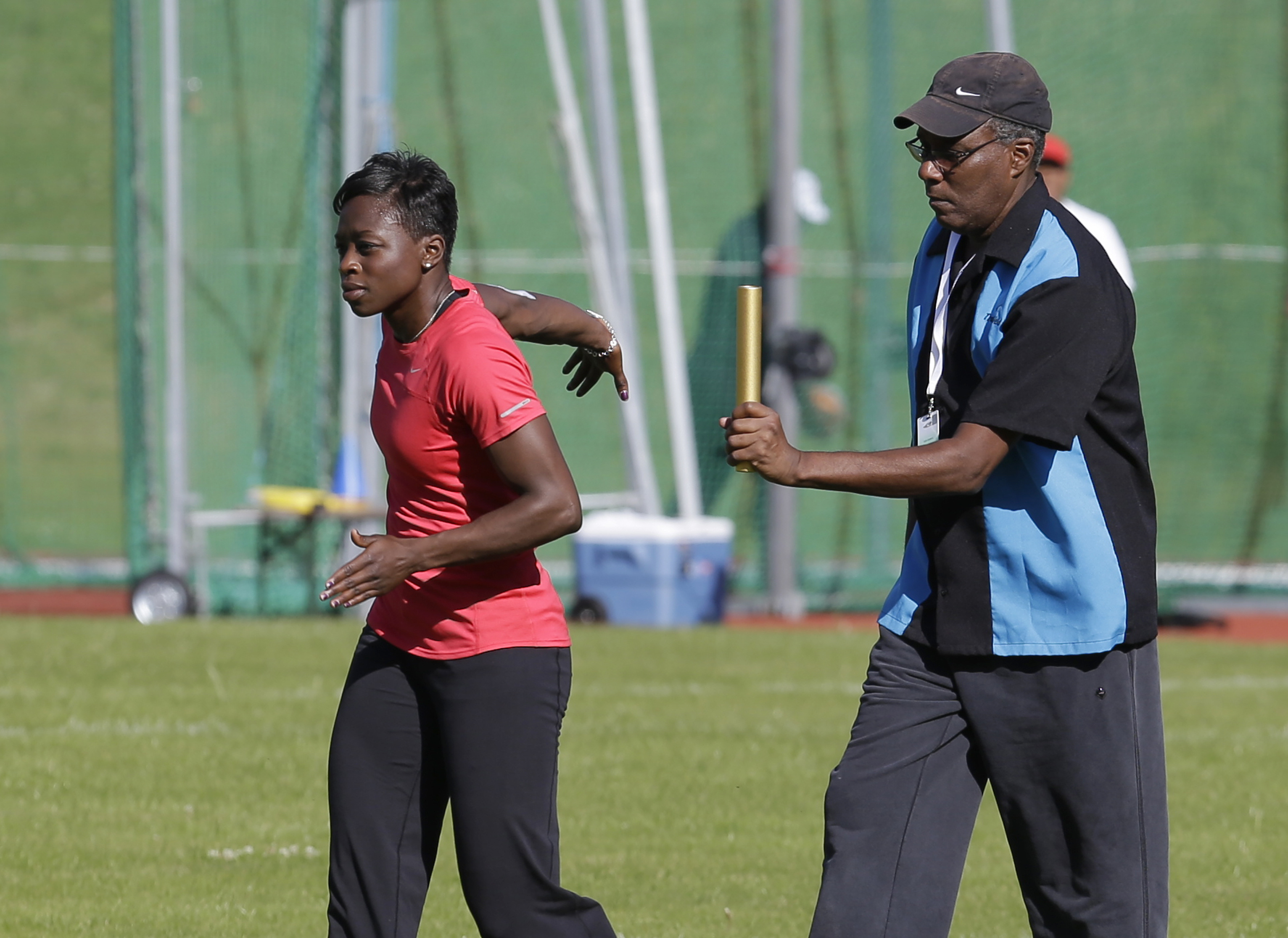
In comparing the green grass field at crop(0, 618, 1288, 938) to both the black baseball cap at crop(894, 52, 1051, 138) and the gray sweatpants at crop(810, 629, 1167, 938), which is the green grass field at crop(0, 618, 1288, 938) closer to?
the gray sweatpants at crop(810, 629, 1167, 938)

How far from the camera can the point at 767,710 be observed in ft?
30.8

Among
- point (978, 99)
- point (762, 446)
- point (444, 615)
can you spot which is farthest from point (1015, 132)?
point (444, 615)

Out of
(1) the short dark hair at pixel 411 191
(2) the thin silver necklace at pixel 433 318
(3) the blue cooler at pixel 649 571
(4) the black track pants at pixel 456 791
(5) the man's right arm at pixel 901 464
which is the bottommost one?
(3) the blue cooler at pixel 649 571

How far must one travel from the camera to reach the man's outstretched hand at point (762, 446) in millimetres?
3619

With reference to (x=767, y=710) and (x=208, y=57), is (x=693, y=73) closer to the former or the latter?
(x=208, y=57)

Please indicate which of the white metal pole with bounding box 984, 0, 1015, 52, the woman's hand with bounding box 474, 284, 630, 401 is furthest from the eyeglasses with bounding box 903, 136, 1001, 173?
the white metal pole with bounding box 984, 0, 1015, 52

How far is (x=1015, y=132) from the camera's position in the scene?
3.83 metres

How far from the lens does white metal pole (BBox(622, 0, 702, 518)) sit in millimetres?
14141

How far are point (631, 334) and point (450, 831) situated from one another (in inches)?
298

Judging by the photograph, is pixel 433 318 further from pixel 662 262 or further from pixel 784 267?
pixel 784 267

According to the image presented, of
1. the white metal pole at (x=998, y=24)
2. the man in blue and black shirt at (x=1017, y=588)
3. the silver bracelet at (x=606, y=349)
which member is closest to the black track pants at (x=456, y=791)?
the man in blue and black shirt at (x=1017, y=588)

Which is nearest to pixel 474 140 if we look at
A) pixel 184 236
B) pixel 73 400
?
pixel 184 236

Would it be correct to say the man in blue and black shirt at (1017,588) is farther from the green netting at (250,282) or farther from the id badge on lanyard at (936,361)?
the green netting at (250,282)

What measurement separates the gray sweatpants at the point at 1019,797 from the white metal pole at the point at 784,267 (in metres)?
10.3
